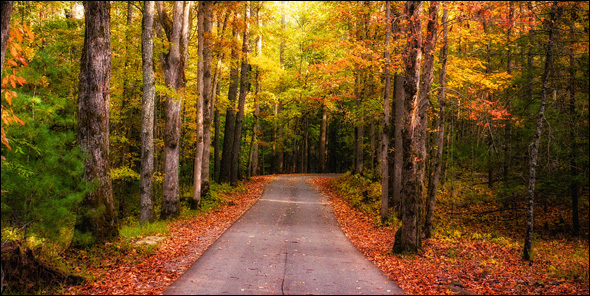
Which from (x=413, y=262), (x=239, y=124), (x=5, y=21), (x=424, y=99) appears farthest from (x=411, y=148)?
(x=239, y=124)

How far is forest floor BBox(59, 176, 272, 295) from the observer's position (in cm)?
615

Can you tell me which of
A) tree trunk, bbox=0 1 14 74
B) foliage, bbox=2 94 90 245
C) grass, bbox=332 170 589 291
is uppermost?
tree trunk, bbox=0 1 14 74

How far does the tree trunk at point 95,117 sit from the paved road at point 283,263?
2.66m

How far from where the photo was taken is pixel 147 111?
39.9 ft

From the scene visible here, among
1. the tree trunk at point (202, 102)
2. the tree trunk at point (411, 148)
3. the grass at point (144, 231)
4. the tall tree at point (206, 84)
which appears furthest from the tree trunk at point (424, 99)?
the tall tree at point (206, 84)

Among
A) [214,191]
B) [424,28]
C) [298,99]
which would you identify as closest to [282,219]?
[214,191]

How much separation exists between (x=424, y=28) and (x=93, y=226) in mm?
10436

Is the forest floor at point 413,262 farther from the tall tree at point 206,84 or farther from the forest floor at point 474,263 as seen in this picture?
the tall tree at point 206,84

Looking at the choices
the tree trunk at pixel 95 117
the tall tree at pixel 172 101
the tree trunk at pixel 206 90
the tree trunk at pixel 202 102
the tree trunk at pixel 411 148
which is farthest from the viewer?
the tree trunk at pixel 206 90

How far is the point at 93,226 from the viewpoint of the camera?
8.12 meters

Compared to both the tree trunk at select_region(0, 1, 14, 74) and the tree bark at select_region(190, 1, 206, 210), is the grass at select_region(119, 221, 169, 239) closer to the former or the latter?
the tree bark at select_region(190, 1, 206, 210)

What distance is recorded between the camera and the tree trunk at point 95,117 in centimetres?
807

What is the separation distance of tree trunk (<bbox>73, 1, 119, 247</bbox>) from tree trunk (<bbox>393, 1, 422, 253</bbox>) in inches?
294

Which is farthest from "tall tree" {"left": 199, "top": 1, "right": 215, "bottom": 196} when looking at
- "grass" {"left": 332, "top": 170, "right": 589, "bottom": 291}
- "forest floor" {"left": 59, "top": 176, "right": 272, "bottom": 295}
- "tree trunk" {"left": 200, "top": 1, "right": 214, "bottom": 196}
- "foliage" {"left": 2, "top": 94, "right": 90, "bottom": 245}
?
"foliage" {"left": 2, "top": 94, "right": 90, "bottom": 245}
